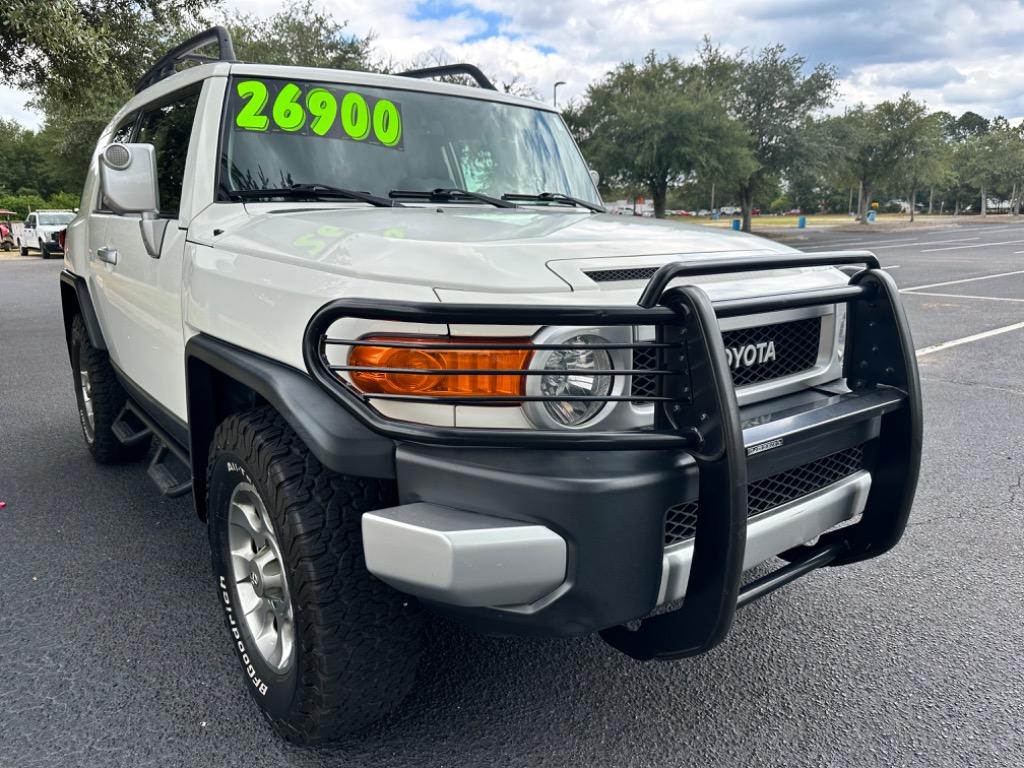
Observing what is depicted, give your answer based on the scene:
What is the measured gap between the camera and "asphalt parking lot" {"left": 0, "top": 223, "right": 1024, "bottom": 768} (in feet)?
7.33

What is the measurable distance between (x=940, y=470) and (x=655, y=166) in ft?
84.6

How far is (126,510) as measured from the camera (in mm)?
3951

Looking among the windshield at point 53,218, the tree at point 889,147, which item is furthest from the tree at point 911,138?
the windshield at point 53,218

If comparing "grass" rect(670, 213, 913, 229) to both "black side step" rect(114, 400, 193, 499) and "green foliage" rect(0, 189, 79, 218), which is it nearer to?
"green foliage" rect(0, 189, 79, 218)

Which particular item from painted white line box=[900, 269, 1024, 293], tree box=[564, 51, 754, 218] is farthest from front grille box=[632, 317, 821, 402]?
tree box=[564, 51, 754, 218]

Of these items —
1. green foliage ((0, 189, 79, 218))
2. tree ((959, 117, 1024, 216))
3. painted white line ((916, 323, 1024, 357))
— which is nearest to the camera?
painted white line ((916, 323, 1024, 357))

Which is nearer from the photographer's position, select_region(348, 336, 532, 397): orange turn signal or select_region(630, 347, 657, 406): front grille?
select_region(348, 336, 532, 397): orange turn signal

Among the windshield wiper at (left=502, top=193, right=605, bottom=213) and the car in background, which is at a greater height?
the windshield wiper at (left=502, top=193, right=605, bottom=213)

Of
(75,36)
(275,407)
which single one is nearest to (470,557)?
(275,407)

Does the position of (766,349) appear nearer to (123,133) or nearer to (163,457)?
(163,457)

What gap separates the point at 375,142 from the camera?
3.14 meters

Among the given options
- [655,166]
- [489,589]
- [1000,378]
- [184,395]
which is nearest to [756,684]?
[489,589]

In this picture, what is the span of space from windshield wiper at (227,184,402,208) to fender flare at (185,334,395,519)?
1.96 ft

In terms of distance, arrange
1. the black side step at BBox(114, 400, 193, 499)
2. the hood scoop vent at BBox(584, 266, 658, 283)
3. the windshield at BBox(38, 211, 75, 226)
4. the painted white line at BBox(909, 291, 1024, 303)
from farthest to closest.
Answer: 1. the windshield at BBox(38, 211, 75, 226)
2. the painted white line at BBox(909, 291, 1024, 303)
3. the black side step at BBox(114, 400, 193, 499)
4. the hood scoop vent at BBox(584, 266, 658, 283)
